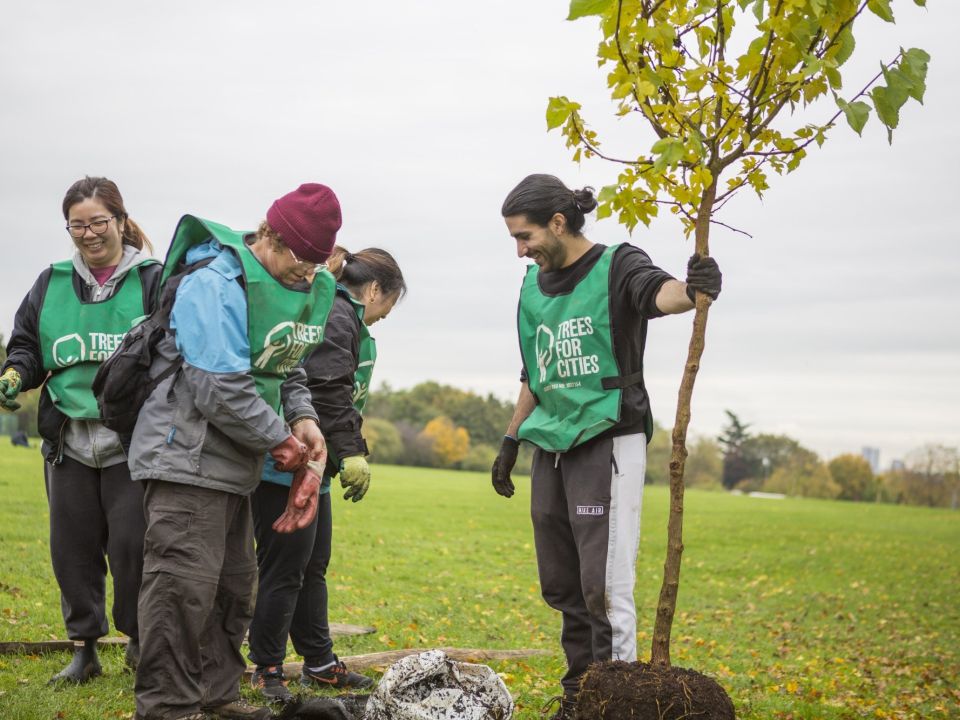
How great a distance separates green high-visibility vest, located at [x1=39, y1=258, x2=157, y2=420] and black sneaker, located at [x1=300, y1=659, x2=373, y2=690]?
6.36ft

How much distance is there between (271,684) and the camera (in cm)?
518

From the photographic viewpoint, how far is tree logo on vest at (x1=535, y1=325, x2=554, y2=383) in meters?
4.72

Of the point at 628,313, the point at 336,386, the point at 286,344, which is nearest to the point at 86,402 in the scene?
the point at 336,386

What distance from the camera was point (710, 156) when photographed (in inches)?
153

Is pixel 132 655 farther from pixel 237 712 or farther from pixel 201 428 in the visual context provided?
pixel 201 428

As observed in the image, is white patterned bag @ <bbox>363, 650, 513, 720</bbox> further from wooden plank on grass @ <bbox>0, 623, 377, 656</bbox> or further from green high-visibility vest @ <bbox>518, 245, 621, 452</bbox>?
wooden plank on grass @ <bbox>0, 623, 377, 656</bbox>

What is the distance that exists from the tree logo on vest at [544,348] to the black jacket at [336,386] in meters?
1.04

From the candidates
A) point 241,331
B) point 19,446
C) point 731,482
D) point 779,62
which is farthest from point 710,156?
point 731,482

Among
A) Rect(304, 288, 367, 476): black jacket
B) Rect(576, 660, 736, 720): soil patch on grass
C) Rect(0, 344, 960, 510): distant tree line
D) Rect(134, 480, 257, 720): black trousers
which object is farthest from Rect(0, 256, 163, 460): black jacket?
Rect(0, 344, 960, 510): distant tree line

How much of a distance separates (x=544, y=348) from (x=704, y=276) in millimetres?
1197

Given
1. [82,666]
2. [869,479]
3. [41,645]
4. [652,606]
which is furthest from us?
[869,479]

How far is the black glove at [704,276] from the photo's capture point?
370 cm

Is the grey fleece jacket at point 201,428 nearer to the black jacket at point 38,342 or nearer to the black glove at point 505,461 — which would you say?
the black jacket at point 38,342

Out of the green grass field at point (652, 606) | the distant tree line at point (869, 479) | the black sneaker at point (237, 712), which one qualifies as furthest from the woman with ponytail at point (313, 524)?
the distant tree line at point (869, 479)
